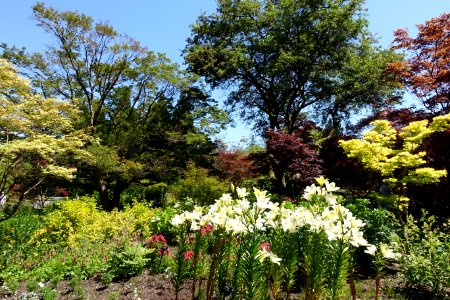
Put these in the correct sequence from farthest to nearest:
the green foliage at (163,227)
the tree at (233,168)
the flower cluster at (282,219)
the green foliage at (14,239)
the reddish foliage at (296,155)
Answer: the tree at (233,168), the reddish foliage at (296,155), the green foliage at (163,227), the green foliage at (14,239), the flower cluster at (282,219)

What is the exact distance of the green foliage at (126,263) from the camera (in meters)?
4.93

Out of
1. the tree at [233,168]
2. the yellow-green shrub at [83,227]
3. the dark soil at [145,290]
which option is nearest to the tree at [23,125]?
the yellow-green shrub at [83,227]

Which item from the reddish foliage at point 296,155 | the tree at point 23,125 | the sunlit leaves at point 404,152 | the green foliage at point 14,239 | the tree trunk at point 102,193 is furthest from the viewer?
the tree trunk at point 102,193

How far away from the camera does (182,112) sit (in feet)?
48.8

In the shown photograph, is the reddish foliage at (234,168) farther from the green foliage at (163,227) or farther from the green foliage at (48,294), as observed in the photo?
the green foliage at (48,294)

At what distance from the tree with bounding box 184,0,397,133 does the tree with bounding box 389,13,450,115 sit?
13.8 ft

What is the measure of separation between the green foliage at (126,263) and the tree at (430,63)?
24.9ft

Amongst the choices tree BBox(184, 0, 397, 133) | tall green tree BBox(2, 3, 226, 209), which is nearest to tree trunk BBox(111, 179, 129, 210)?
tall green tree BBox(2, 3, 226, 209)

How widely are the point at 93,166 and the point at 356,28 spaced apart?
12.1 meters

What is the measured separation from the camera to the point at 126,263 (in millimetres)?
4898

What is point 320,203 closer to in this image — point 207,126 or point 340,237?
point 340,237

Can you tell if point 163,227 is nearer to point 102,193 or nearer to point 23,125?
point 23,125

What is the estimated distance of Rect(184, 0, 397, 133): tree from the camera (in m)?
13.6

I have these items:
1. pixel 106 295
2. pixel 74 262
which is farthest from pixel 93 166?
pixel 106 295
